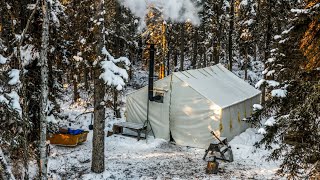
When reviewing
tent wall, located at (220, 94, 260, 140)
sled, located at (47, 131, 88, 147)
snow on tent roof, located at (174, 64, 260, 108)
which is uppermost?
snow on tent roof, located at (174, 64, 260, 108)

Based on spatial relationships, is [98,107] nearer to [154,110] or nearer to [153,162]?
[153,162]

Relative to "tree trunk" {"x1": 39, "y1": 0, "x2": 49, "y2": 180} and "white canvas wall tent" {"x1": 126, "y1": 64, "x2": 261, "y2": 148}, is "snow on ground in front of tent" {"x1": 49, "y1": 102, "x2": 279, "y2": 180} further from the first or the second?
"tree trunk" {"x1": 39, "y1": 0, "x2": 49, "y2": 180}

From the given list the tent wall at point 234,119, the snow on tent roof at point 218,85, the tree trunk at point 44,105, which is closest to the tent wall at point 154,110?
the snow on tent roof at point 218,85

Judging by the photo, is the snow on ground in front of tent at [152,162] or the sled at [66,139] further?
the sled at [66,139]

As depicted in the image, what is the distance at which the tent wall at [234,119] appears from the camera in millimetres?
15094

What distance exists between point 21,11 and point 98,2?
2.41 m

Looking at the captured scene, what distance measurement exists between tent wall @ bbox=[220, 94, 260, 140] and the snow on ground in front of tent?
0.51 m

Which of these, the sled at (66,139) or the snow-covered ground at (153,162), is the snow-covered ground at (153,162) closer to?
the snow-covered ground at (153,162)

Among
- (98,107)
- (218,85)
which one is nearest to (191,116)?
(218,85)

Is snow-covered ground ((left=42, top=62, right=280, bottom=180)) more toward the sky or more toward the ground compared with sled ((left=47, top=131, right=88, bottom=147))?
more toward the ground

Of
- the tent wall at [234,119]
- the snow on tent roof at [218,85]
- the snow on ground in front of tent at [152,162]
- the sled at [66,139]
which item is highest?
the snow on tent roof at [218,85]

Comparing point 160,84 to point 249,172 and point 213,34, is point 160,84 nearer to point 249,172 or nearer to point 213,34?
point 249,172

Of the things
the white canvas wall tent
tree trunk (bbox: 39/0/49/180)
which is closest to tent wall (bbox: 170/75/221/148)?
the white canvas wall tent

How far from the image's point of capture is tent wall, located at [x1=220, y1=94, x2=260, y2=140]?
15094mm
